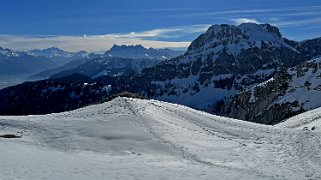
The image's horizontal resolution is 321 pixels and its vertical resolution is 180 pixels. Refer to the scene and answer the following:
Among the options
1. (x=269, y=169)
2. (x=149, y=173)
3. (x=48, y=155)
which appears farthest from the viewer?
(x=48, y=155)

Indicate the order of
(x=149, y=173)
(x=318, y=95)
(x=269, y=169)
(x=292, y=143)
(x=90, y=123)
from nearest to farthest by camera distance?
1. (x=149, y=173)
2. (x=269, y=169)
3. (x=292, y=143)
4. (x=90, y=123)
5. (x=318, y=95)

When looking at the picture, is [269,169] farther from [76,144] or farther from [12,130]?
[12,130]

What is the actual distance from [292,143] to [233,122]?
1189 cm

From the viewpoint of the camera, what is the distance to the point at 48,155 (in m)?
37.1

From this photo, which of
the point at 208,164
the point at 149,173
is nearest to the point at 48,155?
the point at 149,173

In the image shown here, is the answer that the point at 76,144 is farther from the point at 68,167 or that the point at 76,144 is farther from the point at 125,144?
the point at 68,167

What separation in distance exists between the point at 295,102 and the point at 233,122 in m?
125

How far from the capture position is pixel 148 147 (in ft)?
133

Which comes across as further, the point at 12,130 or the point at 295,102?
the point at 295,102

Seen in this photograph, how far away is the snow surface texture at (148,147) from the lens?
107 feet

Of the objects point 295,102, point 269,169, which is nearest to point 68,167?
point 269,169

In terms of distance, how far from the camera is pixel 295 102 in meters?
173

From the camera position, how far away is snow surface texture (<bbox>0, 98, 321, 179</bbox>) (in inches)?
1284

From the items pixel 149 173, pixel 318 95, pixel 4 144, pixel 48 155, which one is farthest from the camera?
pixel 318 95
